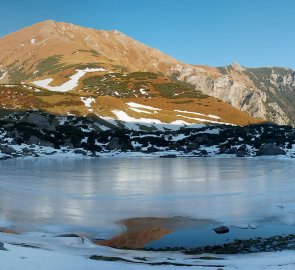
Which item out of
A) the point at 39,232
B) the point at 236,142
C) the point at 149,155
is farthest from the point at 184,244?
the point at 236,142

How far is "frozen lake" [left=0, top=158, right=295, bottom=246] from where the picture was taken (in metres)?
17.6

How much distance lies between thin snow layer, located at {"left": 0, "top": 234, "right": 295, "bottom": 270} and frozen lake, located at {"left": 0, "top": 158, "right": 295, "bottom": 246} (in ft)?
7.83

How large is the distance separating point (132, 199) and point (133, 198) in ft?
1.09

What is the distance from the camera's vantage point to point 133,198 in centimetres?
2311

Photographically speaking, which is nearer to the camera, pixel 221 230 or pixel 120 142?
pixel 221 230

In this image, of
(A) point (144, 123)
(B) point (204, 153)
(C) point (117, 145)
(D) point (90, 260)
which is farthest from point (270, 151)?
(D) point (90, 260)

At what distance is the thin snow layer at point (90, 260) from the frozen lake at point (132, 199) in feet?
7.83

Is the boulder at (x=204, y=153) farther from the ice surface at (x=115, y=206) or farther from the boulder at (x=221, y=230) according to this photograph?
the boulder at (x=221, y=230)

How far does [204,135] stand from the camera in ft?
265

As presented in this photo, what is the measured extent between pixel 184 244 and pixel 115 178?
61.5 feet

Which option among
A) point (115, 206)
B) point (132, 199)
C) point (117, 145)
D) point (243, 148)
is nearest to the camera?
point (115, 206)

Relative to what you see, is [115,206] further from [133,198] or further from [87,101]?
[87,101]

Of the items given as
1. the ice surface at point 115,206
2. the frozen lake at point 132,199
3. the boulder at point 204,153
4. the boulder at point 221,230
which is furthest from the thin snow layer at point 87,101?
the boulder at point 221,230

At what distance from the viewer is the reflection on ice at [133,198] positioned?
59.5 ft
